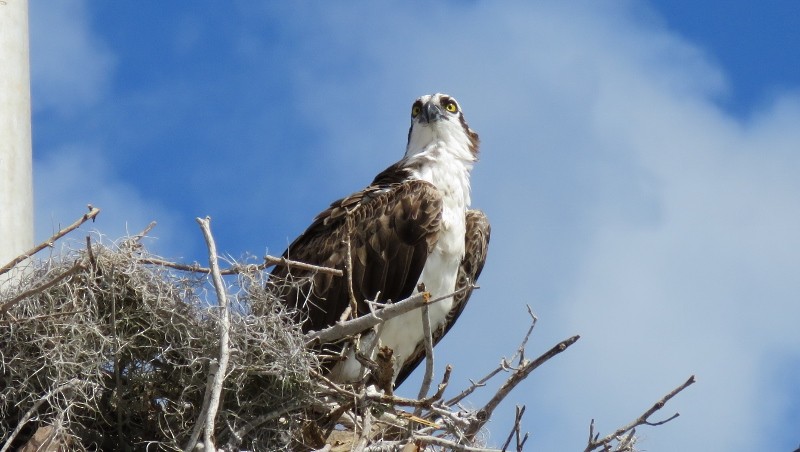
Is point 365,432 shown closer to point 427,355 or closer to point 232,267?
point 427,355

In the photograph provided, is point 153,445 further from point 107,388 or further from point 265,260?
point 265,260

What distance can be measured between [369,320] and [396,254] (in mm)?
1305

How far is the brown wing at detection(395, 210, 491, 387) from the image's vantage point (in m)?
9.39

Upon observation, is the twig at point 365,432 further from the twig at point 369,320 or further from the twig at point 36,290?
the twig at point 36,290

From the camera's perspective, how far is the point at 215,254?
7.44 meters

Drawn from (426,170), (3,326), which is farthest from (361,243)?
(3,326)

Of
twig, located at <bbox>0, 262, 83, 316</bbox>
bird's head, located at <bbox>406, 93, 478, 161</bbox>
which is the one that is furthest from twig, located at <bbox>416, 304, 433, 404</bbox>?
bird's head, located at <bbox>406, 93, 478, 161</bbox>

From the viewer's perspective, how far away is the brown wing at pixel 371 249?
28.8ft

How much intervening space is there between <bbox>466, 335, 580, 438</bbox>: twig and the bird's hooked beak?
3.04m

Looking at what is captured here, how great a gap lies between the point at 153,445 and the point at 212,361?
0.68 m

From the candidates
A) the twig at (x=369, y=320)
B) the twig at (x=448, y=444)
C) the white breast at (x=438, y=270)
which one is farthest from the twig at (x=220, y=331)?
the white breast at (x=438, y=270)

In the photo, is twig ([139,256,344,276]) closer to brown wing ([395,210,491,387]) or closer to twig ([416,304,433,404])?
twig ([416,304,433,404])

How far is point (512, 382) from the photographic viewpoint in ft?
23.4

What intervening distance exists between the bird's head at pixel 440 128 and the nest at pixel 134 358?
7.90ft
